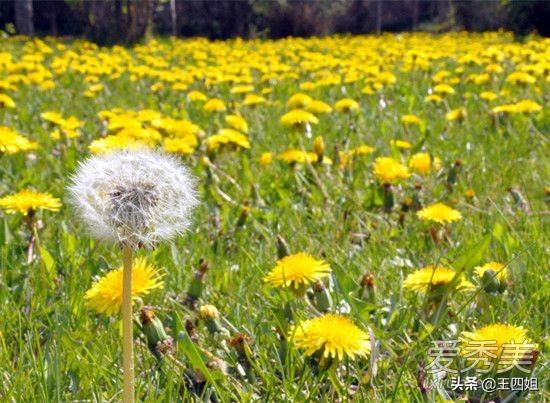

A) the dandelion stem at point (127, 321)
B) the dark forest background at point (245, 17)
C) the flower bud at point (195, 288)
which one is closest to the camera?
the dandelion stem at point (127, 321)

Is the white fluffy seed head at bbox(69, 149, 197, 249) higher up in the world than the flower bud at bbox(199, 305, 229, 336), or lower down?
higher up

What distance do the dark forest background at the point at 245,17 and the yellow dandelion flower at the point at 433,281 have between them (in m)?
9.06

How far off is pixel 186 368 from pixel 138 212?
0.43 meters

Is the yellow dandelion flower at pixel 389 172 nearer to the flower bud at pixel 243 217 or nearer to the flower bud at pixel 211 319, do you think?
the flower bud at pixel 243 217

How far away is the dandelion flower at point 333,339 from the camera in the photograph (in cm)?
85

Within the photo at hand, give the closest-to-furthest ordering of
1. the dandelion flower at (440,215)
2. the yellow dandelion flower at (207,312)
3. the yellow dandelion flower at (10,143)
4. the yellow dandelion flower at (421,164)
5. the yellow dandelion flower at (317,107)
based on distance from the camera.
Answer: the yellow dandelion flower at (207,312) → the dandelion flower at (440,215) → the yellow dandelion flower at (10,143) → the yellow dandelion flower at (421,164) → the yellow dandelion flower at (317,107)

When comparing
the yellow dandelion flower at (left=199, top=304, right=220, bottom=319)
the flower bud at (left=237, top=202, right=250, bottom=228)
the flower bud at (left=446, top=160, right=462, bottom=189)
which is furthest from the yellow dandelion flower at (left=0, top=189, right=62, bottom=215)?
the flower bud at (left=446, top=160, right=462, bottom=189)

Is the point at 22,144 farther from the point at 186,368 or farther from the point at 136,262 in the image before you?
the point at 186,368

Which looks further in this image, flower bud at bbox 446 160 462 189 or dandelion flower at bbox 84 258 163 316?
flower bud at bbox 446 160 462 189

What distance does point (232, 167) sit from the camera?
7.73 ft

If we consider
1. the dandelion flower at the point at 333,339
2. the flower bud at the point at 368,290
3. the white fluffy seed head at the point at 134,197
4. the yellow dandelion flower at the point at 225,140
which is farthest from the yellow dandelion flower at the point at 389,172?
the white fluffy seed head at the point at 134,197

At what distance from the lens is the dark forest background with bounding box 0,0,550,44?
9875mm

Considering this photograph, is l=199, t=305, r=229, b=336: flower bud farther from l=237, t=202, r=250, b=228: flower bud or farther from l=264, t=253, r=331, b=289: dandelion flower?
l=237, t=202, r=250, b=228: flower bud

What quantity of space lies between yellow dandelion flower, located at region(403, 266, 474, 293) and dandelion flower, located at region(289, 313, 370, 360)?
221 mm
